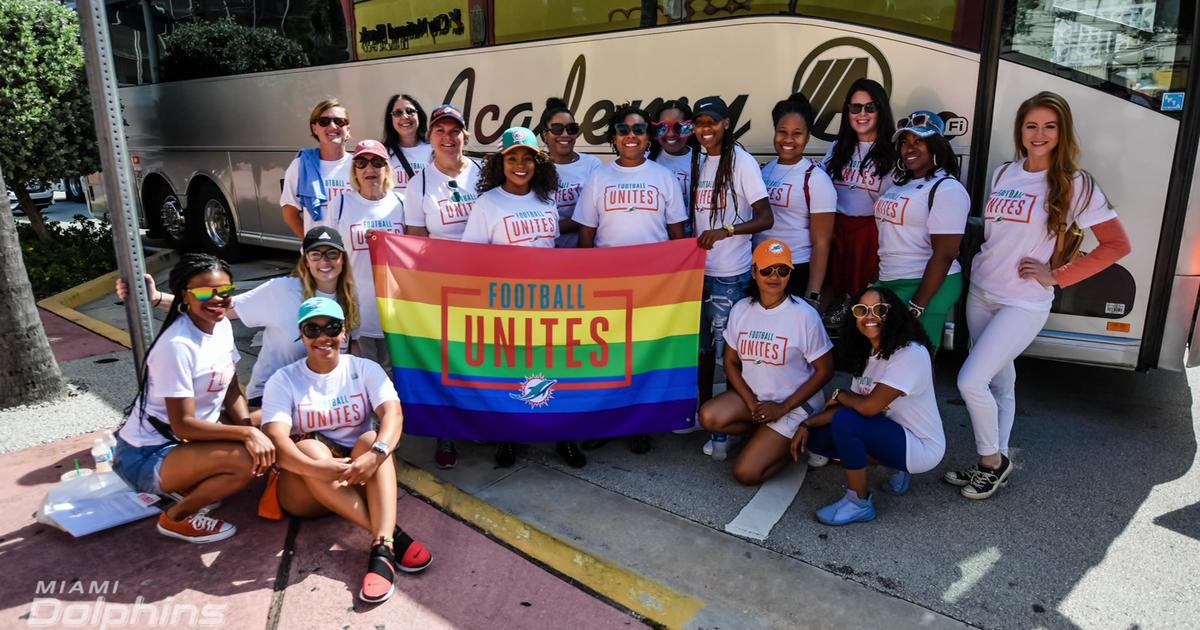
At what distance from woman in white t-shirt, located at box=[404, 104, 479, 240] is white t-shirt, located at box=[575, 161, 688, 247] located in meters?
0.67

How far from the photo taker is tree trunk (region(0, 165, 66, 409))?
4.65 metres

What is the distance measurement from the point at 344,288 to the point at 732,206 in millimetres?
2021

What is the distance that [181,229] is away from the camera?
999 cm

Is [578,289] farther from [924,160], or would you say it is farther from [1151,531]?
[1151,531]

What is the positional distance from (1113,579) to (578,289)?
8.84 ft

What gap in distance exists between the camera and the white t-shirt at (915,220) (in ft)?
12.0

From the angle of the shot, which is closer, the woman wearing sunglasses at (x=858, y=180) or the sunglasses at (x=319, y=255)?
the sunglasses at (x=319, y=255)

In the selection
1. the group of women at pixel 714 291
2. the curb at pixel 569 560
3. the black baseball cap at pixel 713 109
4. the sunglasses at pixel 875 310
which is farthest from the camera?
the black baseball cap at pixel 713 109

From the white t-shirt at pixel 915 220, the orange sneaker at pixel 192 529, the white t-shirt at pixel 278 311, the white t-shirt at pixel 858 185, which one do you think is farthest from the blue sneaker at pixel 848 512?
the orange sneaker at pixel 192 529

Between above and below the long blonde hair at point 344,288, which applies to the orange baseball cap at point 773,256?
above

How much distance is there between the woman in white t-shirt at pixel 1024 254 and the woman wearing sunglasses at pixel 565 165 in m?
2.13

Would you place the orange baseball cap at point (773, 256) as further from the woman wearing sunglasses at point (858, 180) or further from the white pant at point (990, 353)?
the white pant at point (990, 353)

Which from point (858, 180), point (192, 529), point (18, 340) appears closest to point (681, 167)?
point (858, 180)

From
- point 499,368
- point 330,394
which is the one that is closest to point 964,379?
point 499,368
